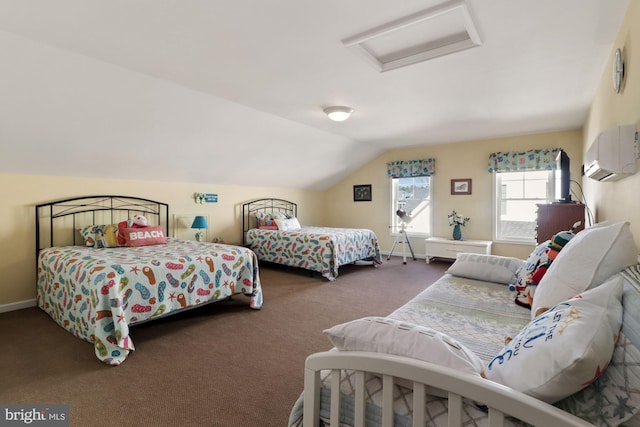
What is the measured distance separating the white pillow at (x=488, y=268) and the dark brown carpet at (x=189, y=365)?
0.98 metres

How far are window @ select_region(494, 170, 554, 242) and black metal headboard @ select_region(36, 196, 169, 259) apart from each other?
18.5 ft

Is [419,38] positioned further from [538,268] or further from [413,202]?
[413,202]

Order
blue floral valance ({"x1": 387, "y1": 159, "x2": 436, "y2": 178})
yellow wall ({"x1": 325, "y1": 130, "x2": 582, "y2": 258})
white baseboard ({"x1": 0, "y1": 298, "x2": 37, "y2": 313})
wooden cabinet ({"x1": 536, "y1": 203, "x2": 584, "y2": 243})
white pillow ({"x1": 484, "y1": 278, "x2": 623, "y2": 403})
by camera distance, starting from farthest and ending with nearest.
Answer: blue floral valance ({"x1": 387, "y1": 159, "x2": 436, "y2": 178}) < yellow wall ({"x1": 325, "y1": 130, "x2": 582, "y2": 258}) < white baseboard ({"x1": 0, "y1": 298, "x2": 37, "y2": 313}) < wooden cabinet ({"x1": 536, "y1": 203, "x2": 584, "y2": 243}) < white pillow ({"x1": 484, "y1": 278, "x2": 623, "y2": 403})

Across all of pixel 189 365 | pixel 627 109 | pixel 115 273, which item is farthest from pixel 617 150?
pixel 115 273

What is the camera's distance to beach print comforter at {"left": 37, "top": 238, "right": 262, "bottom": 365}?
2.36 meters

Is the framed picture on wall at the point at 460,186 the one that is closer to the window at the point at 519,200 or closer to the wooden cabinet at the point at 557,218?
the window at the point at 519,200

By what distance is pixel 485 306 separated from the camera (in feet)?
6.59

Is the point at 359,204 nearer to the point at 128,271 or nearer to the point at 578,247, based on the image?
the point at 128,271

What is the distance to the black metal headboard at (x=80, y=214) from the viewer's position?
3652 mm

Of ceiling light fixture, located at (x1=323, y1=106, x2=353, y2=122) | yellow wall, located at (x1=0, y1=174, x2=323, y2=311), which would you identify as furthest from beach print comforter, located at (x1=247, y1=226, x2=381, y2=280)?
ceiling light fixture, located at (x1=323, y1=106, x2=353, y2=122)

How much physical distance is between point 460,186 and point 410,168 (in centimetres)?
100

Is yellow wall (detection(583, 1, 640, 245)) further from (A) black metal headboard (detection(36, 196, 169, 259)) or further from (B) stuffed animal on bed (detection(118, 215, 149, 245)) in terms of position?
(A) black metal headboard (detection(36, 196, 169, 259))

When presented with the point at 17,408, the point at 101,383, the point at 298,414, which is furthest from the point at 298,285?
the point at 298,414

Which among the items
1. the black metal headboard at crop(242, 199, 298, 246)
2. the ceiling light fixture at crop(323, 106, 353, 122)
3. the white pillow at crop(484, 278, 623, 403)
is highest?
the ceiling light fixture at crop(323, 106, 353, 122)
